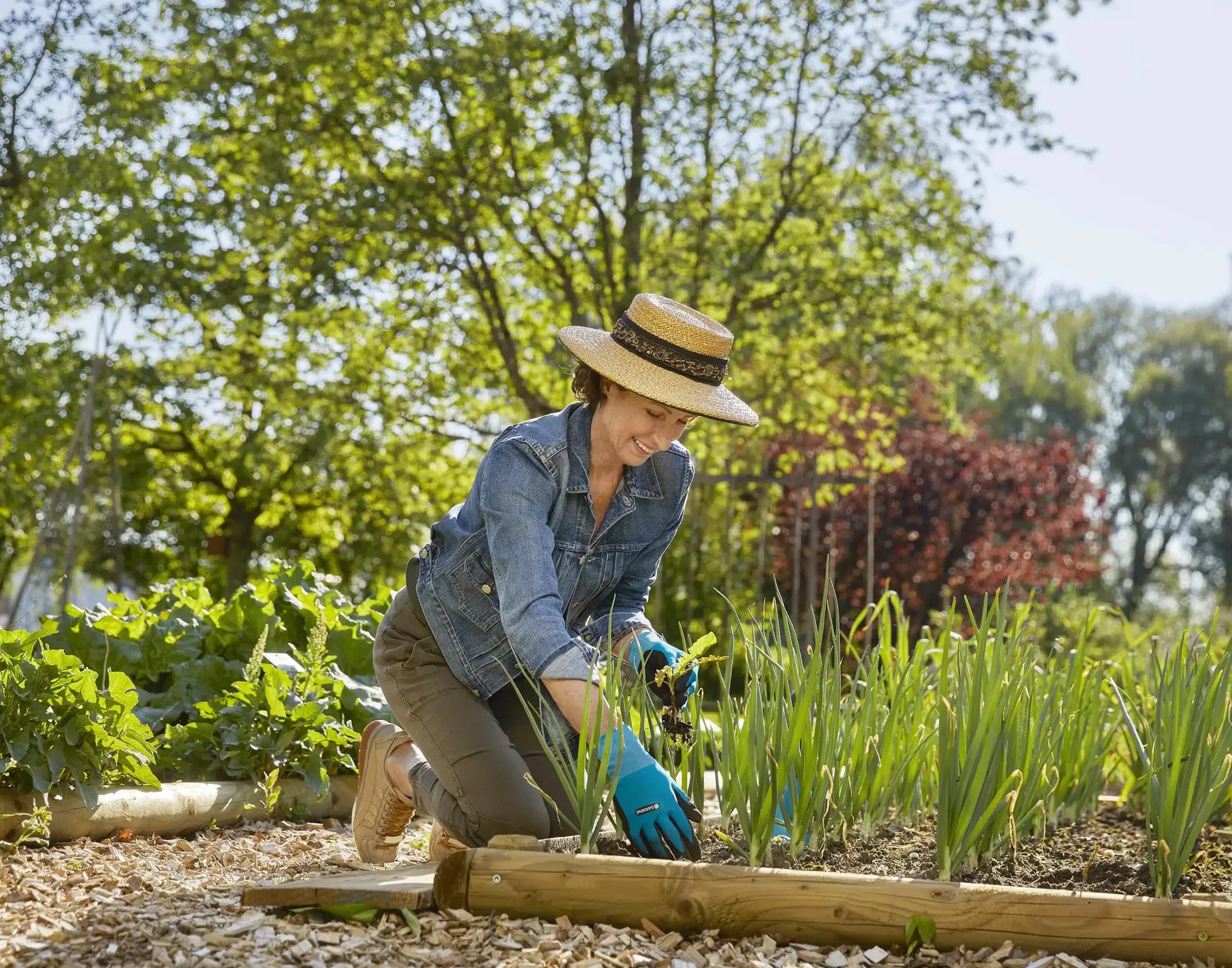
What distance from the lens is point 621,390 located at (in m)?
2.59

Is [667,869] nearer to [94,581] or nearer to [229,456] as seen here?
[229,456]

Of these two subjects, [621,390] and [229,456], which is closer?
[621,390]

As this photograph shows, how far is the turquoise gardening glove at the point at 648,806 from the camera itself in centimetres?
207

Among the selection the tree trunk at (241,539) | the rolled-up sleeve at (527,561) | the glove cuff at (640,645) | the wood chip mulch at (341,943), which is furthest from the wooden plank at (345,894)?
the tree trunk at (241,539)

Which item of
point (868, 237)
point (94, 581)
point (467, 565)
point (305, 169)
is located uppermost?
point (305, 169)

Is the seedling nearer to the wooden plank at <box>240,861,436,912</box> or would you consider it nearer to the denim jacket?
the denim jacket

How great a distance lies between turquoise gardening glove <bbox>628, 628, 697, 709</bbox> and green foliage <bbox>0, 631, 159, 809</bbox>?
1249 millimetres

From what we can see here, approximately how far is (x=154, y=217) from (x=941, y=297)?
17.7ft

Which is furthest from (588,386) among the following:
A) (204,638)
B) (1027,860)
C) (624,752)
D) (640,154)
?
(640,154)

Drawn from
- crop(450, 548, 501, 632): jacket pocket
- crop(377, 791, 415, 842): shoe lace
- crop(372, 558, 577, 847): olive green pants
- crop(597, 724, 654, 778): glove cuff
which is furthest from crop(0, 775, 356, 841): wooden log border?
crop(597, 724, 654, 778): glove cuff

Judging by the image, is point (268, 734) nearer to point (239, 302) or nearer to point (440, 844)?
point (440, 844)

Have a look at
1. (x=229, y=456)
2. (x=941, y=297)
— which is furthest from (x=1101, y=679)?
(x=229, y=456)

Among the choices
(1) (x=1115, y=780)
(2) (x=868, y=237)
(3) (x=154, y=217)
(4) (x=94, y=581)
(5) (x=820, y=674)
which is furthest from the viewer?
(4) (x=94, y=581)

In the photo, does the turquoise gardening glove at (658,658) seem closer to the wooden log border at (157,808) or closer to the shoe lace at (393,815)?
the shoe lace at (393,815)
